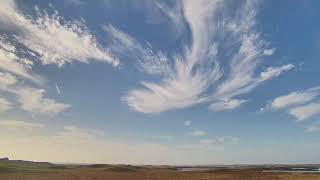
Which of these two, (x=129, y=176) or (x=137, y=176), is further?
(x=137, y=176)

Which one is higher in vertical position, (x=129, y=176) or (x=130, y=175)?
(x=130, y=175)

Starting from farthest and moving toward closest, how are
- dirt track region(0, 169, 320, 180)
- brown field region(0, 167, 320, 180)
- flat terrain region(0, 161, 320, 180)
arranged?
flat terrain region(0, 161, 320, 180) < brown field region(0, 167, 320, 180) < dirt track region(0, 169, 320, 180)

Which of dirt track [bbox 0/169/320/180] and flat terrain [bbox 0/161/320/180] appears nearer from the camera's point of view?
dirt track [bbox 0/169/320/180]

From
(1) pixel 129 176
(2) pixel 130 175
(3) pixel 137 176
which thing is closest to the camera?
(1) pixel 129 176

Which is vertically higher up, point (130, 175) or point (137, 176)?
point (130, 175)

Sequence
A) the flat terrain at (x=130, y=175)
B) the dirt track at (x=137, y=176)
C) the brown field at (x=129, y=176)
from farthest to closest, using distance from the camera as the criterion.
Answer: the flat terrain at (x=130, y=175) → the brown field at (x=129, y=176) → the dirt track at (x=137, y=176)

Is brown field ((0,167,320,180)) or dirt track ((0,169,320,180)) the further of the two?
brown field ((0,167,320,180))

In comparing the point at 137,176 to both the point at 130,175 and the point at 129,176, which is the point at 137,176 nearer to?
A: the point at 129,176

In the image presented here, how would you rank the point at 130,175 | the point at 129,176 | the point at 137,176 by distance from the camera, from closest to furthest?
1. the point at 129,176
2. the point at 137,176
3. the point at 130,175

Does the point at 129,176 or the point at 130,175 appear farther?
the point at 130,175

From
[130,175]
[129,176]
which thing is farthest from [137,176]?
[130,175]

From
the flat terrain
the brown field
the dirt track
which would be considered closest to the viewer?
the dirt track

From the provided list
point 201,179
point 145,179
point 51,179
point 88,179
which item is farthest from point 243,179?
point 51,179

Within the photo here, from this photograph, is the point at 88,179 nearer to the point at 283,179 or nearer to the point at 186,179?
the point at 186,179
